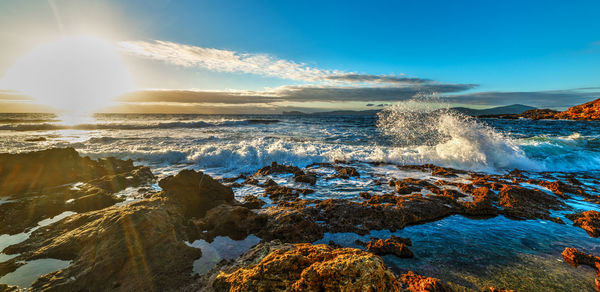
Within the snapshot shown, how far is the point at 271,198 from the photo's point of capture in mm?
6566

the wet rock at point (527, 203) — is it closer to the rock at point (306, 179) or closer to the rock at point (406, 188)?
the rock at point (406, 188)

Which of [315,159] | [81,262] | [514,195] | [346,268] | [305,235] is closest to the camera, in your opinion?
[346,268]

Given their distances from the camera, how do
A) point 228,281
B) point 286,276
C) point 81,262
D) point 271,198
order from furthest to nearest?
point 271,198
point 81,262
point 228,281
point 286,276

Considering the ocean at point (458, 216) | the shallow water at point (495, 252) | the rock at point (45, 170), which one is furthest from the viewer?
the rock at point (45, 170)

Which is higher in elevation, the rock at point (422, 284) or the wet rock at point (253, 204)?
the rock at point (422, 284)

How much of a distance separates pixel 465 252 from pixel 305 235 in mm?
2703

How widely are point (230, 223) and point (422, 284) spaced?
11.2 ft

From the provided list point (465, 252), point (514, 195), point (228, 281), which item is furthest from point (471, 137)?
point (228, 281)

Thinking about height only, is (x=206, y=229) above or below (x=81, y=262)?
below

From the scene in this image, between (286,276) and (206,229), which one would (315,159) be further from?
(286,276)

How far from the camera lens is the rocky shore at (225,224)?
227 cm

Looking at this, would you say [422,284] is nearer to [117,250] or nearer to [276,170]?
[117,250]

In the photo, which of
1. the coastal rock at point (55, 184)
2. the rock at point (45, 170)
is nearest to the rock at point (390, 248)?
the coastal rock at point (55, 184)

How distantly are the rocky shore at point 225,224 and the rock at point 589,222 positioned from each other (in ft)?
0.08
